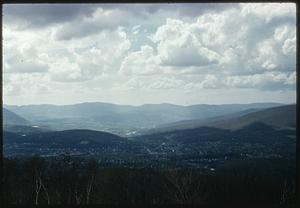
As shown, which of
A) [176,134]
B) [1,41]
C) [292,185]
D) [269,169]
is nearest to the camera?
[1,41]

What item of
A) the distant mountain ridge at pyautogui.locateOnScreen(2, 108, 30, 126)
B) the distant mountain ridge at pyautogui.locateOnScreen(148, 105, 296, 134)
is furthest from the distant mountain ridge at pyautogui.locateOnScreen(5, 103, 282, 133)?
the distant mountain ridge at pyautogui.locateOnScreen(148, 105, 296, 134)

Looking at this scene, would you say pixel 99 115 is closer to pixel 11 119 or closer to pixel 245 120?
pixel 11 119

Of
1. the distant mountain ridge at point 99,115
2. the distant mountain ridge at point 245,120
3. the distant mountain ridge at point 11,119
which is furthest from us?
the distant mountain ridge at point 245,120

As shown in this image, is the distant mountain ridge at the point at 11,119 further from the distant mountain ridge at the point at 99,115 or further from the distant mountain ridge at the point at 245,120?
the distant mountain ridge at the point at 245,120

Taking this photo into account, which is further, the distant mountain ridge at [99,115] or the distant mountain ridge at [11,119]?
the distant mountain ridge at [99,115]

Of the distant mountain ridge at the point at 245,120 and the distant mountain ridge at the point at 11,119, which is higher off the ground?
the distant mountain ridge at the point at 11,119

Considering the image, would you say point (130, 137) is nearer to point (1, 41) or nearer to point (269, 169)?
point (269, 169)

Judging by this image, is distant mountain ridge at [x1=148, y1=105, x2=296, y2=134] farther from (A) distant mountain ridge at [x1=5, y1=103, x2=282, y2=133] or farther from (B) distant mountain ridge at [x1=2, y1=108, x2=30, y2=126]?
(B) distant mountain ridge at [x1=2, y1=108, x2=30, y2=126]

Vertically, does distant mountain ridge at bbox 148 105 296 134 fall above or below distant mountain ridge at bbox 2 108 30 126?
below

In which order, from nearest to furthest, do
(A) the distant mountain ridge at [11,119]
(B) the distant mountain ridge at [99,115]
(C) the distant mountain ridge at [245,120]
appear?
(A) the distant mountain ridge at [11,119]
(B) the distant mountain ridge at [99,115]
(C) the distant mountain ridge at [245,120]

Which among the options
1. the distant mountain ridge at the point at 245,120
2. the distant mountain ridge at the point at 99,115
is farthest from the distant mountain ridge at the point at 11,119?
the distant mountain ridge at the point at 245,120

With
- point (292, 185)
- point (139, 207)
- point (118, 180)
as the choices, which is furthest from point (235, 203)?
point (118, 180)
